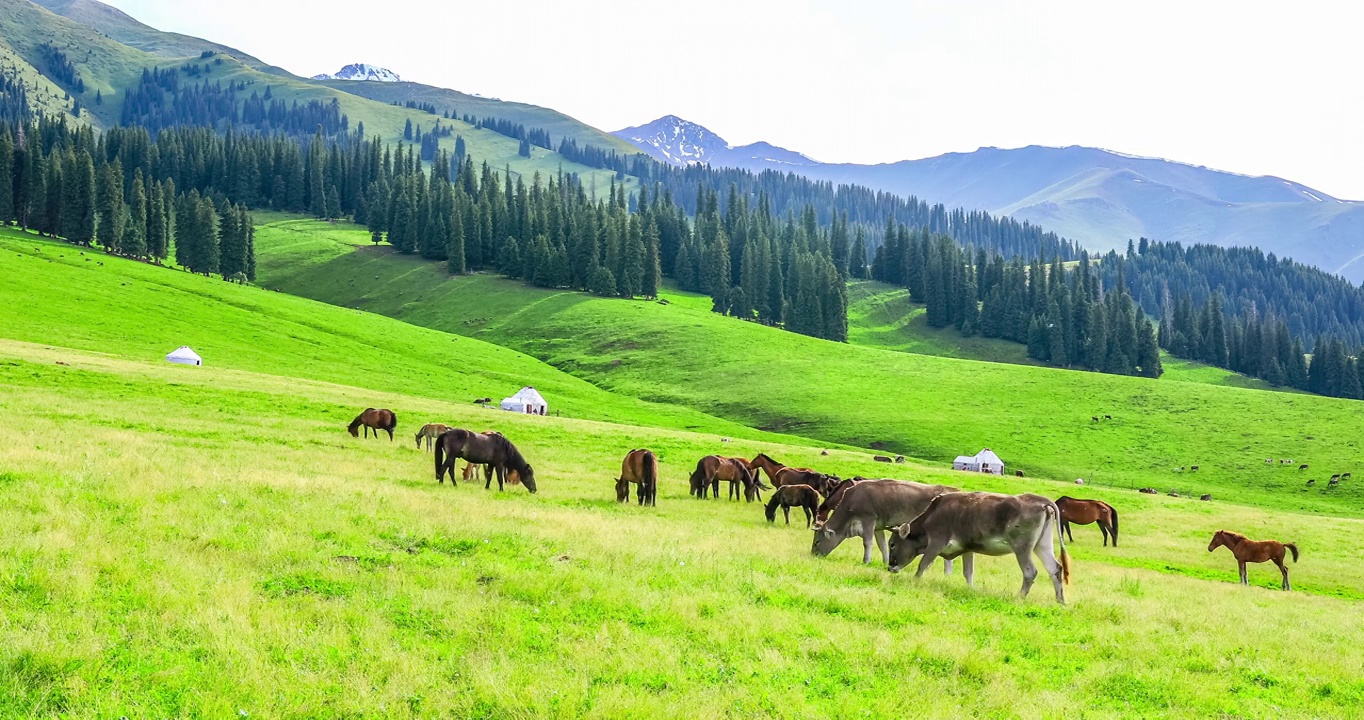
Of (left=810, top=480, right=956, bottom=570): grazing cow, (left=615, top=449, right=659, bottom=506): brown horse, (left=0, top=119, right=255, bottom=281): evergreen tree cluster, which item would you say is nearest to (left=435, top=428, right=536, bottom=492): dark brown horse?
(left=615, top=449, right=659, bottom=506): brown horse

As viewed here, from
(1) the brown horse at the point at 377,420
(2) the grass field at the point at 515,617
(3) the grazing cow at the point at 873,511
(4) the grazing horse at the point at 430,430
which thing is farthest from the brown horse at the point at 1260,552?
(1) the brown horse at the point at 377,420

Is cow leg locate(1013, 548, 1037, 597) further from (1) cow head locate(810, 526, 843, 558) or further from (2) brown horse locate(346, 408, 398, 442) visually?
(2) brown horse locate(346, 408, 398, 442)

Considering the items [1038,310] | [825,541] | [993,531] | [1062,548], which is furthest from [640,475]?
[1038,310]

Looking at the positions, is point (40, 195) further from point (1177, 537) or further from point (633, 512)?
point (1177, 537)

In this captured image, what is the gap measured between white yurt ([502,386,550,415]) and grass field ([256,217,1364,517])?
22.2 metres

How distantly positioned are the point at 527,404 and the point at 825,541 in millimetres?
52622

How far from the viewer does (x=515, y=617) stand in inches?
409

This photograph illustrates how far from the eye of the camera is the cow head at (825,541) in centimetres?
1895

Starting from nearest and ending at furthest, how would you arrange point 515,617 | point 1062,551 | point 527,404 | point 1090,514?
point 515,617, point 1062,551, point 1090,514, point 527,404

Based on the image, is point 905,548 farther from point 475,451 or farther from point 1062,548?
point 475,451

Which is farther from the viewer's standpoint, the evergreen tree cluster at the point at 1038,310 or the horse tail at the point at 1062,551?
the evergreen tree cluster at the point at 1038,310

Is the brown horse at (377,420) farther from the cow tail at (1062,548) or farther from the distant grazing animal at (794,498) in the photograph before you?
the cow tail at (1062,548)

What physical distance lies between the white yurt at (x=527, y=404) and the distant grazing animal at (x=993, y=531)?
5484cm

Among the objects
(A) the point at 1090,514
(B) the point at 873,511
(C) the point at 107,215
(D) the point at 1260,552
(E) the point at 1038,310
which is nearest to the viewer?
(B) the point at 873,511
